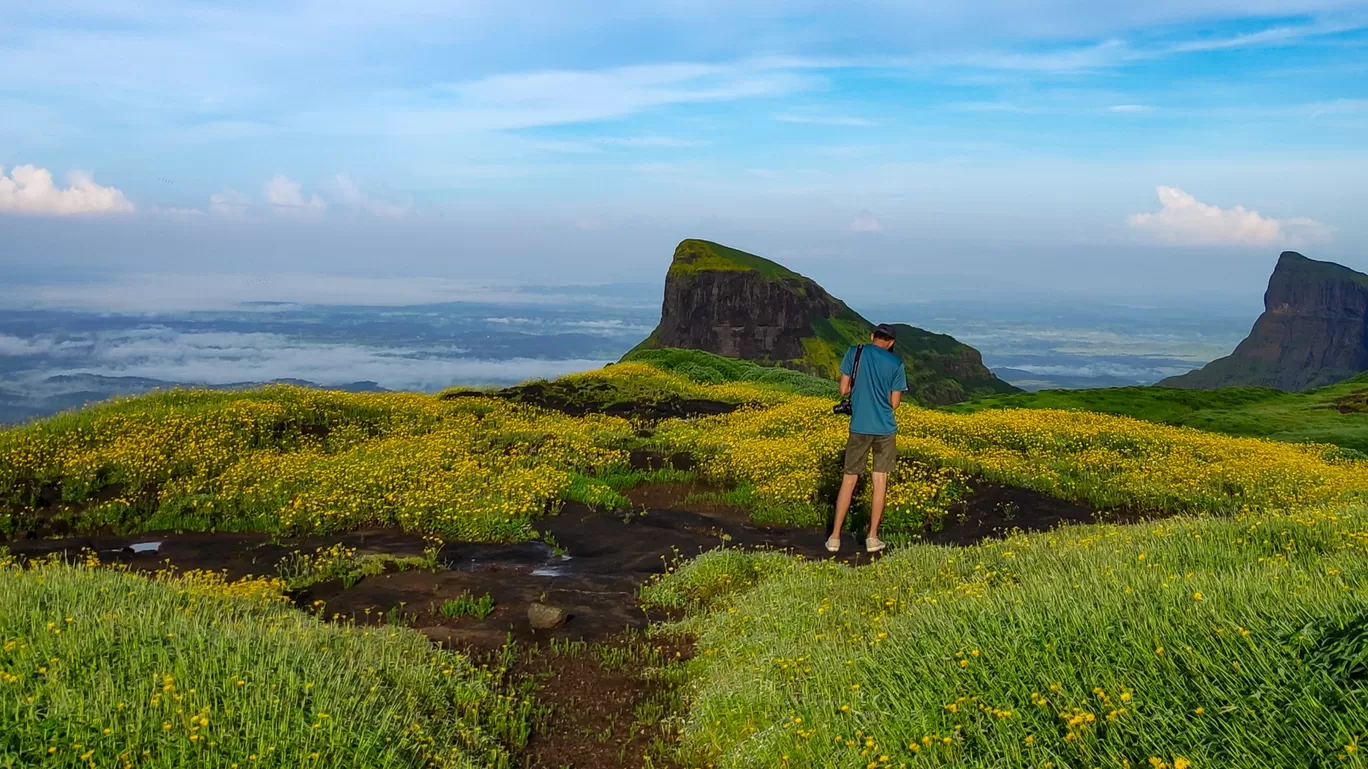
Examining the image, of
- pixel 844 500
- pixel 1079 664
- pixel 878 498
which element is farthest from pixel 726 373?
pixel 1079 664

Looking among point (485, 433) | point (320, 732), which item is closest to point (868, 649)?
point (320, 732)

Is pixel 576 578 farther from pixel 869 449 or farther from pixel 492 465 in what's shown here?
pixel 492 465

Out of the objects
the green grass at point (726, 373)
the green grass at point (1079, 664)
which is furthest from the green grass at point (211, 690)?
the green grass at point (726, 373)

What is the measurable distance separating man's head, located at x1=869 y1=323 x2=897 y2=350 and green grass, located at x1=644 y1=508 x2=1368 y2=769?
16.1 ft

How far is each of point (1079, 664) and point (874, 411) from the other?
774 cm

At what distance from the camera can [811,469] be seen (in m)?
18.6

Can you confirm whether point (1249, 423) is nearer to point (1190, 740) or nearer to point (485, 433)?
point (485, 433)

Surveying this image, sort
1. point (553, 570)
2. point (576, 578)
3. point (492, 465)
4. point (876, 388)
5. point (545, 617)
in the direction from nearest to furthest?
point (545, 617)
point (576, 578)
point (553, 570)
point (876, 388)
point (492, 465)

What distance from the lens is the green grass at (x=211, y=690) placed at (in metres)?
4.81

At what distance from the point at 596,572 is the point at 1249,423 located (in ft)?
111

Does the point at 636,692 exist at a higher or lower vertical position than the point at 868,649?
lower

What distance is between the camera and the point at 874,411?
42.3 feet

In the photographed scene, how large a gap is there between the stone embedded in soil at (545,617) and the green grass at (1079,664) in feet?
6.27

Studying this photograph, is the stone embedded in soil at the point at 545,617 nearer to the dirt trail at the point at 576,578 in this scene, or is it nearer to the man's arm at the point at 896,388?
the dirt trail at the point at 576,578
